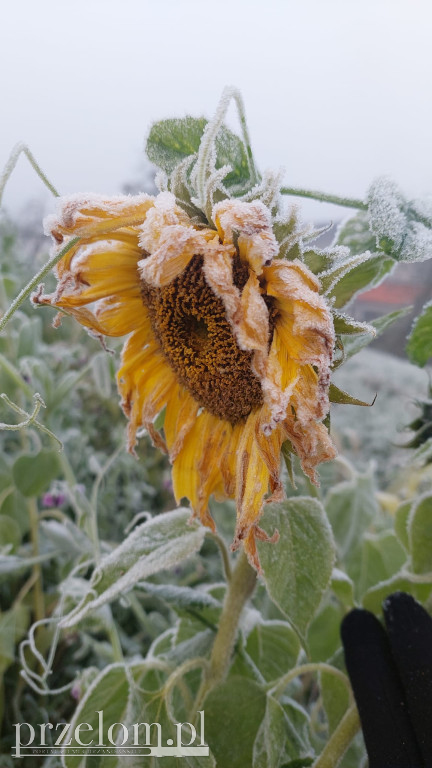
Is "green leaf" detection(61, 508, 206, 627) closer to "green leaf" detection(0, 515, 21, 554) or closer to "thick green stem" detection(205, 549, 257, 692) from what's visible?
"thick green stem" detection(205, 549, 257, 692)

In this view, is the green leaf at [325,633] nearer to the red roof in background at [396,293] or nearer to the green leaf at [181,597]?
the green leaf at [181,597]

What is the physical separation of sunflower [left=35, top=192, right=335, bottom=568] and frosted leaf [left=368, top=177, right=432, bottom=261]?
0.05 metres

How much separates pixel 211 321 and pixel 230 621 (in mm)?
185

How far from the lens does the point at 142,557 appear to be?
0.37m

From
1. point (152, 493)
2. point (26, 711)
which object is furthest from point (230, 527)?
point (26, 711)

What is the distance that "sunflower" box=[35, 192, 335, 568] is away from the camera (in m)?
0.26

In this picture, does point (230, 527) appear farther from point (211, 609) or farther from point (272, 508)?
point (272, 508)

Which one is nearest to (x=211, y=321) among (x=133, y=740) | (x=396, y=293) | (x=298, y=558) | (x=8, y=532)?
(x=298, y=558)

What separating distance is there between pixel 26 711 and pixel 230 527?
252 mm

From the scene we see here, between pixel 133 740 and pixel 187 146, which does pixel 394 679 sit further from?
pixel 187 146

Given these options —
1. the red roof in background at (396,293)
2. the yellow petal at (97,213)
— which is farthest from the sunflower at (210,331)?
the red roof in background at (396,293)

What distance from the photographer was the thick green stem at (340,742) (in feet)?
1.20

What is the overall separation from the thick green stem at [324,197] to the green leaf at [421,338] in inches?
3.4

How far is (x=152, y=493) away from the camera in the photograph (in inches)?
30.9
